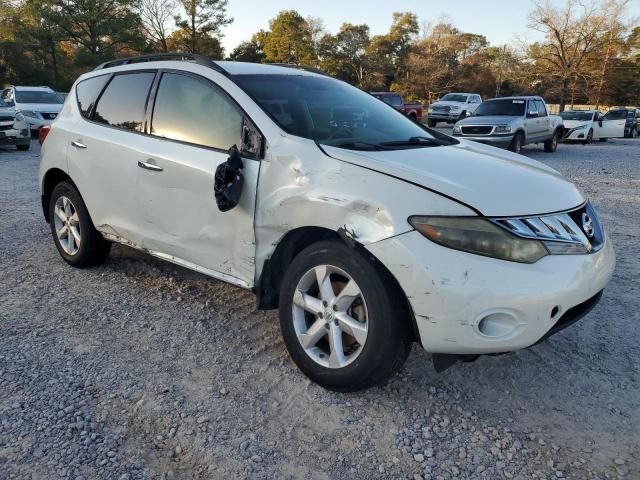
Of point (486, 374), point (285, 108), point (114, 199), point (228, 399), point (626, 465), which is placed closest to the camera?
point (626, 465)

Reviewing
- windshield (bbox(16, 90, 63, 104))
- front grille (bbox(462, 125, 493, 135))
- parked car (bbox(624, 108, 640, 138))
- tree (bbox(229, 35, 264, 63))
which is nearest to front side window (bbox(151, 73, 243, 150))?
front grille (bbox(462, 125, 493, 135))

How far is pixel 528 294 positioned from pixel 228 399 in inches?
60.7

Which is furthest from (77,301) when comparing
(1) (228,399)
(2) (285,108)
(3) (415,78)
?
(3) (415,78)

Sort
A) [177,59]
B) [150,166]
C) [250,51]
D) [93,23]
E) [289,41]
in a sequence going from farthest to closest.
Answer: [250,51] → [289,41] → [93,23] → [177,59] → [150,166]

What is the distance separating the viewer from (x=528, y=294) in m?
2.22

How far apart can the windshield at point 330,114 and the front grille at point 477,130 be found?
1082 cm

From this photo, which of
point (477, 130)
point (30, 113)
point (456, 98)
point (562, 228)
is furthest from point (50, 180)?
point (456, 98)

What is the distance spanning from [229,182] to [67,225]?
2.28 metres

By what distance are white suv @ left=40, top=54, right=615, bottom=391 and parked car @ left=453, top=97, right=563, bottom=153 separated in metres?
10.7

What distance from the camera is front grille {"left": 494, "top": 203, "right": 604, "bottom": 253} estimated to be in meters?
2.32

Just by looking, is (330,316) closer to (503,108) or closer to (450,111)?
(503,108)

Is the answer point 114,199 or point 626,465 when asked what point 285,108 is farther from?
point 626,465

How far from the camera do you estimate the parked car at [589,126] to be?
19516 millimetres

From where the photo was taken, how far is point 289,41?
5119 cm
